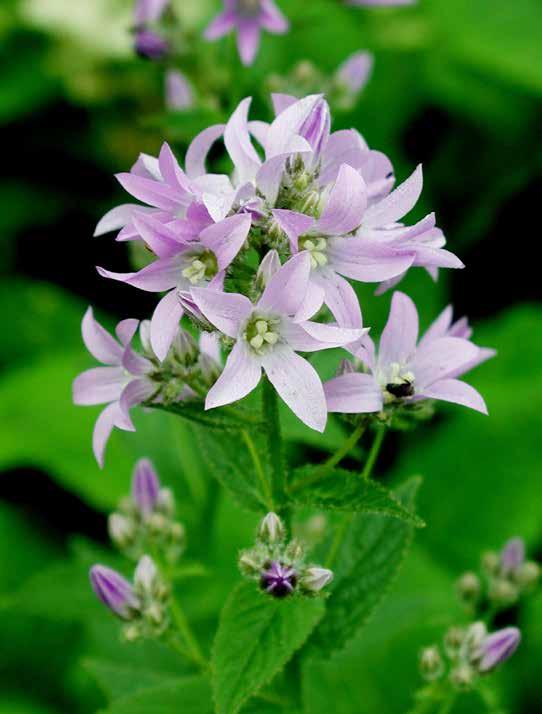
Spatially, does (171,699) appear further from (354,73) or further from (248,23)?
(354,73)

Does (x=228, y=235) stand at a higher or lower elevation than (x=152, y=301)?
higher

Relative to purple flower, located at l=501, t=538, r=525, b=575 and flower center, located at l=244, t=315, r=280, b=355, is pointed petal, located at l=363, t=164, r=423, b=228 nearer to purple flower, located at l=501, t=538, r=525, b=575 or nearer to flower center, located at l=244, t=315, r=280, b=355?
flower center, located at l=244, t=315, r=280, b=355

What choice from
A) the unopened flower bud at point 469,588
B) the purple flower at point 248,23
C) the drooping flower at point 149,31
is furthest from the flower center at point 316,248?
the drooping flower at point 149,31

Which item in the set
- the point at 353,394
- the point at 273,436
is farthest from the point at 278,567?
the point at 353,394

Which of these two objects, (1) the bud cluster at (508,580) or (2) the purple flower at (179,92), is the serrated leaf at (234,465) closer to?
(1) the bud cluster at (508,580)

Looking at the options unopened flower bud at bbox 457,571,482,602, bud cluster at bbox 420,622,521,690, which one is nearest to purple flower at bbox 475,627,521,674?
bud cluster at bbox 420,622,521,690

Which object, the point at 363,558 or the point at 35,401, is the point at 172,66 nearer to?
the point at 35,401
